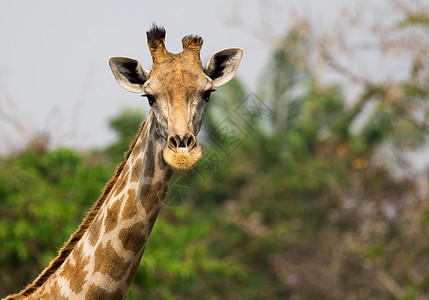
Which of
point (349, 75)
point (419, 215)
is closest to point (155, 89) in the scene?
point (349, 75)

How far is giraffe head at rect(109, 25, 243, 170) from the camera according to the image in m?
3.88

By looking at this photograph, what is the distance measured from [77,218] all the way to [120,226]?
9.79 m

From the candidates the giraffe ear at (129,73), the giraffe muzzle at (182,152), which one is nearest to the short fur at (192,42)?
the giraffe ear at (129,73)

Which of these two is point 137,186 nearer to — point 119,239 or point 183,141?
point 119,239

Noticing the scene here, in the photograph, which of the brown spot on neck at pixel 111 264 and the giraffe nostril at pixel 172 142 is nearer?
the giraffe nostril at pixel 172 142

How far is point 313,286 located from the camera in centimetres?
2477

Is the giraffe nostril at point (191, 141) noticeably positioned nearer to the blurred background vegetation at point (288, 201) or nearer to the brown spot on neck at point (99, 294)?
the brown spot on neck at point (99, 294)

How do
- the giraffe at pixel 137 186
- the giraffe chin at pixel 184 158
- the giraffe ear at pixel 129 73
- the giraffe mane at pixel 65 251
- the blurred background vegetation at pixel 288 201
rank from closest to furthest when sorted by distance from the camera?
the giraffe chin at pixel 184 158, the giraffe at pixel 137 186, the giraffe ear at pixel 129 73, the giraffe mane at pixel 65 251, the blurred background vegetation at pixel 288 201

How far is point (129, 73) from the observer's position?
174 inches

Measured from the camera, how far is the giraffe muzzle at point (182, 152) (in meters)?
3.80

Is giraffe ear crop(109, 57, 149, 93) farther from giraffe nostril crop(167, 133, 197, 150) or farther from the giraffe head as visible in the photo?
giraffe nostril crop(167, 133, 197, 150)

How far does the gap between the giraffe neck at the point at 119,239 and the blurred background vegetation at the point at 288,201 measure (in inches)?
290

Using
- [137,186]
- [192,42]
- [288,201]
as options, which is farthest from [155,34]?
[288,201]

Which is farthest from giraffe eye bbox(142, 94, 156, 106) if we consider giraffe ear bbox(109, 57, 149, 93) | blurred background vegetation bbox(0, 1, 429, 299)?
blurred background vegetation bbox(0, 1, 429, 299)
